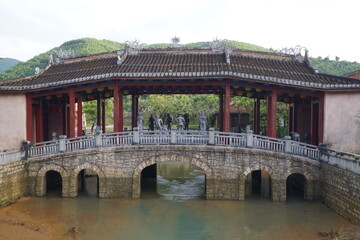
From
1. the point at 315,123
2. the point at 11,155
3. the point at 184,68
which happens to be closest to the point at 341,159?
the point at 315,123

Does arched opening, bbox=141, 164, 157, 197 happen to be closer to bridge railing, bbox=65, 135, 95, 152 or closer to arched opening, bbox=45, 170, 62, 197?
bridge railing, bbox=65, 135, 95, 152

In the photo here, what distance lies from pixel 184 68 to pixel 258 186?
835 cm

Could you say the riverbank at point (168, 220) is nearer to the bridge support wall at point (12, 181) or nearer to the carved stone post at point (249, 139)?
the bridge support wall at point (12, 181)

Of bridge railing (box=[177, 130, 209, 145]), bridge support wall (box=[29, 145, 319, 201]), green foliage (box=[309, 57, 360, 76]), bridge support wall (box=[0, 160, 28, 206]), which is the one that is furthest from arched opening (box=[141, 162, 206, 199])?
green foliage (box=[309, 57, 360, 76])

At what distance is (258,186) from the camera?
18406mm

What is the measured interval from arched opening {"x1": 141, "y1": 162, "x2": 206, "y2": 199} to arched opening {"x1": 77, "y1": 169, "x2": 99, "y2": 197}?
2.61 m

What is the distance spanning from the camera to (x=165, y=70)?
15516 millimetres

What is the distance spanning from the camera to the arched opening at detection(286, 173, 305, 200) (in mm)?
15530

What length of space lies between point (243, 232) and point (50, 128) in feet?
45.1

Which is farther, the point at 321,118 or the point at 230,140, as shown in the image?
the point at 321,118

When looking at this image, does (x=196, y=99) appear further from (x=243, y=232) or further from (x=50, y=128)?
(x=243, y=232)

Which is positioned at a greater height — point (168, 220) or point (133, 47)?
point (133, 47)

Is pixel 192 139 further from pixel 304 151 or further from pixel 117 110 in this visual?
pixel 304 151

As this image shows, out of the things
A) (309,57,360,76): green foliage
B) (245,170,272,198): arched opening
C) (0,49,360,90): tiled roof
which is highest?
(309,57,360,76): green foliage
